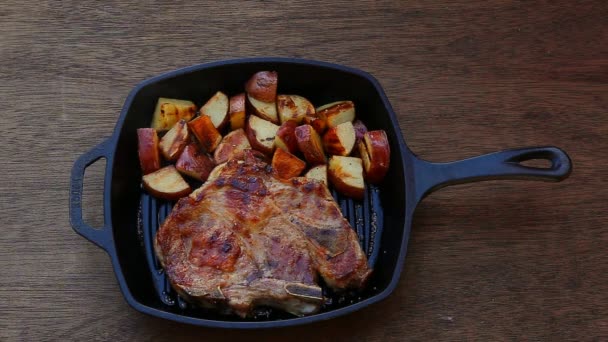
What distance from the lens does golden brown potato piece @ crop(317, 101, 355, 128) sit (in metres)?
2.09

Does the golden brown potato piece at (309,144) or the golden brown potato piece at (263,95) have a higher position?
the golden brown potato piece at (263,95)

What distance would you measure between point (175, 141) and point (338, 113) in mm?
572

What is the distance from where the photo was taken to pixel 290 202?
189 cm

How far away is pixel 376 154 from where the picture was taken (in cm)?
199

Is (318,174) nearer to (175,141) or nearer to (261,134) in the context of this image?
(261,134)

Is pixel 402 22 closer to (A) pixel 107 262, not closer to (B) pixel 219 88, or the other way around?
(B) pixel 219 88

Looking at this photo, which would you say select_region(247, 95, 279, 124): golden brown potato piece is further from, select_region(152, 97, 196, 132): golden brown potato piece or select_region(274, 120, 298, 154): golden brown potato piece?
select_region(152, 97, 196, 132): golden brown potato piece

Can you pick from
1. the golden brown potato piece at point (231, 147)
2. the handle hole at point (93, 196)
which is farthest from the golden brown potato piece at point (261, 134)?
the handle hole at point (93, 196)

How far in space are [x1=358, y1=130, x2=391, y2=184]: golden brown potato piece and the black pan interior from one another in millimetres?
26

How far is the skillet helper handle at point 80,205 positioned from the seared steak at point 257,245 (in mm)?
173

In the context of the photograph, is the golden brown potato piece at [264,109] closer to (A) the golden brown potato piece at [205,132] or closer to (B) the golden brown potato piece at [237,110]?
(B) the golden brown potato piece at [237,110]

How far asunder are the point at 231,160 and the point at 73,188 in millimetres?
496

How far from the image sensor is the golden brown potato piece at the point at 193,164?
79.4 inches

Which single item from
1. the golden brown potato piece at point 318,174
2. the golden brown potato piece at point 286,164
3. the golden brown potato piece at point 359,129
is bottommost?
the golden brown potato piece at point 318,174
